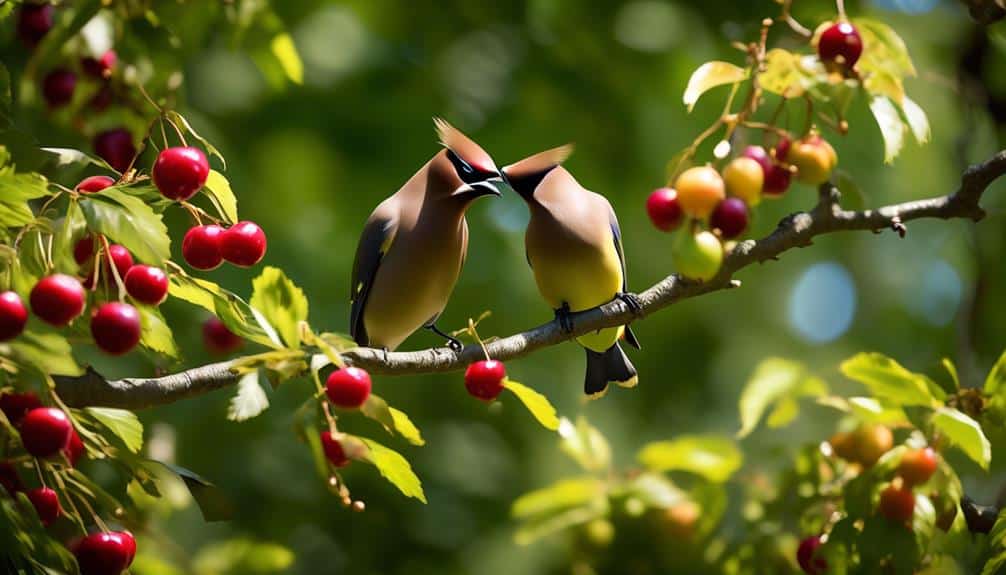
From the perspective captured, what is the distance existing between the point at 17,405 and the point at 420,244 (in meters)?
1.20

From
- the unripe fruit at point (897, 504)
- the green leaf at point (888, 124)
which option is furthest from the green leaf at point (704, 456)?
the green leaf at point (888, 124)

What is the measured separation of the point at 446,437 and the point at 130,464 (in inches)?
186

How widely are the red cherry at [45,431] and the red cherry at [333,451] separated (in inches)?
19.9

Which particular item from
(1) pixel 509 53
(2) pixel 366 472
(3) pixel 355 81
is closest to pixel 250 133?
(3) pixel 355 81

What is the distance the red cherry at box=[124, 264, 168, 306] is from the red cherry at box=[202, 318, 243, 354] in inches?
44.3

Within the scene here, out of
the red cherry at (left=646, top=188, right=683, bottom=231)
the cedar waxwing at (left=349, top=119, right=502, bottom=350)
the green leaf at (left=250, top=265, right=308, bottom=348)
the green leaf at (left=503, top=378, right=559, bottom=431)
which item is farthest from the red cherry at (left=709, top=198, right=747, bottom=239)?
the green leaf at (left=250, top=265, right=308, bottom=348)

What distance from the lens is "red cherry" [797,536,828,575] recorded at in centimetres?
353

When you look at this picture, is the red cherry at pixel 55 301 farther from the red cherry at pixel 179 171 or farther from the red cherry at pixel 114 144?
the red cherry at pixel 114 144

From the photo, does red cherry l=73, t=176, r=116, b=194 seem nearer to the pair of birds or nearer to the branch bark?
the branch bark

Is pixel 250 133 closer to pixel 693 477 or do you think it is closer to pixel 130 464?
pixel 693 477

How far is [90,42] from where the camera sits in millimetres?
2654

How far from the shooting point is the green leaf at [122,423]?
272 centimetres

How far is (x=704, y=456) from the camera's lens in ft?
13.8

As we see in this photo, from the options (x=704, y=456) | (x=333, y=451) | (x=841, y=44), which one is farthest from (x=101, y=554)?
(x=704, y=456)
